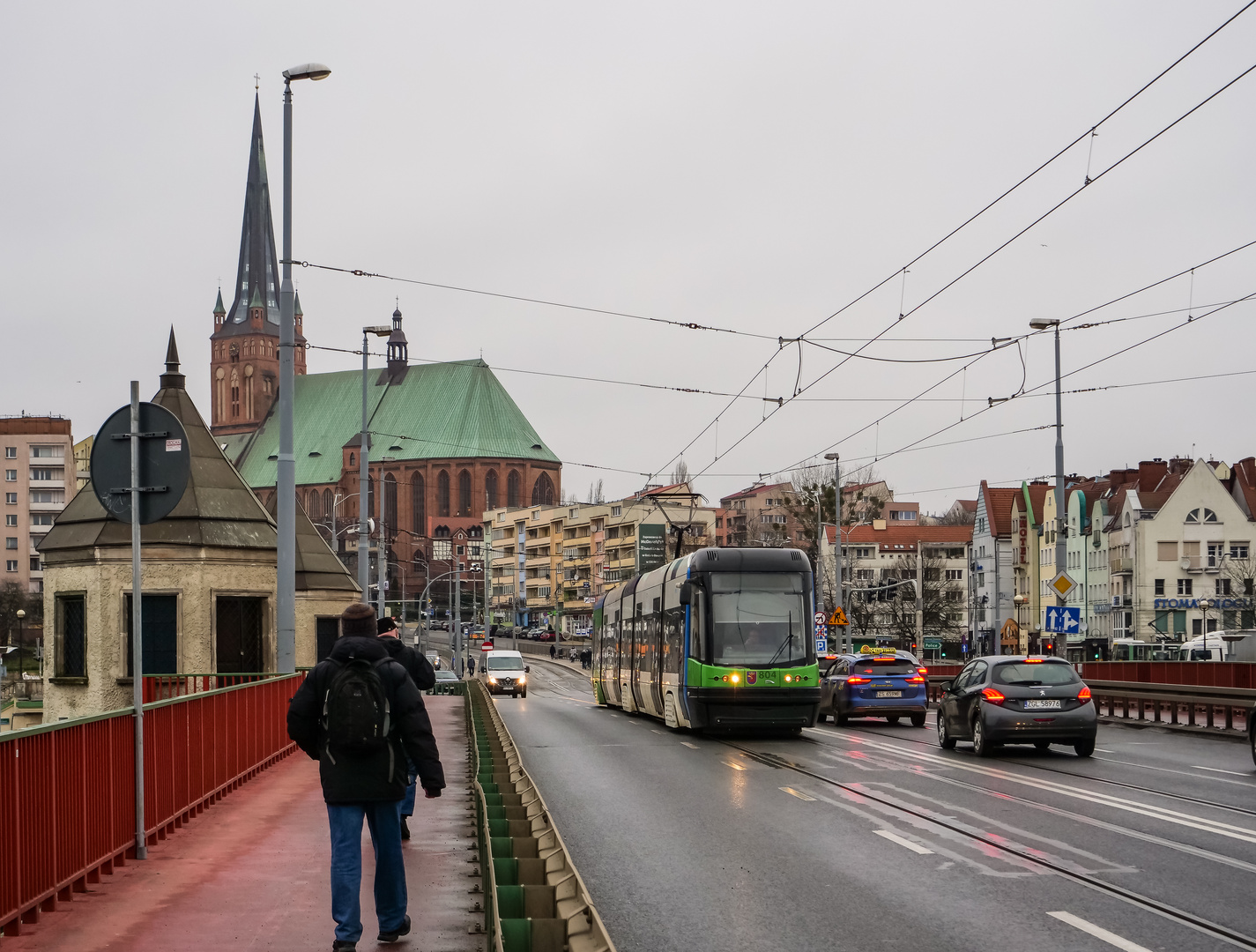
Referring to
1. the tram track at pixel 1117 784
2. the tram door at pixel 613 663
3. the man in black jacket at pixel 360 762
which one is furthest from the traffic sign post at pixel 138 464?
the tram door at pixel 613 663

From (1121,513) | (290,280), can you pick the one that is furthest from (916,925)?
(1121,513)

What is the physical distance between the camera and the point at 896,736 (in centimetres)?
2652

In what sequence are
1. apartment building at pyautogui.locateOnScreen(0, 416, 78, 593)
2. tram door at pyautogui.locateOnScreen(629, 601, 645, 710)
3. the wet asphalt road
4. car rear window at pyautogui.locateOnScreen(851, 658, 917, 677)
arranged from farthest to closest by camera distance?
apartment building at pyautogui.locateOnScreen(0, 416, 78, 593) → tram door at pyautogui.locateOnScreen(629, 601, 645, 710) → car rear window at pyautogui.locateOnScreen(851, 658, 917, 677) → the wet asphalt road

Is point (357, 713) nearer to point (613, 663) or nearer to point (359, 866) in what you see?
point (359, 866)

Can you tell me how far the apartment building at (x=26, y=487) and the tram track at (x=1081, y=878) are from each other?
133 metres

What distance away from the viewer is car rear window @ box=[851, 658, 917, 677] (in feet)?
99.9

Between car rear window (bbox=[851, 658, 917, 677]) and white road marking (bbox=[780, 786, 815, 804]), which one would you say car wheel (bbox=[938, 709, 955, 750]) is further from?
car rear window (bbox=[851, 658, 917, 677])

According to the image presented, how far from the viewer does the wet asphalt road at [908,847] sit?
Answer: 839 centimetres

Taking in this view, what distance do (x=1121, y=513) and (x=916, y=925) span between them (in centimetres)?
8674

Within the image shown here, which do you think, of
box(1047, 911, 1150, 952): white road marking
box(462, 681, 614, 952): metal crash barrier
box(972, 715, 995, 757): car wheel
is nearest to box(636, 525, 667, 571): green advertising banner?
box(972, 715, 995, 757): car wheel

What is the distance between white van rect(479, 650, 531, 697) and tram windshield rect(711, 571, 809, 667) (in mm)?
37168

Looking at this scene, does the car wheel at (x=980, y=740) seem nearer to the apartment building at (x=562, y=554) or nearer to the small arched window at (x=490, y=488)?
the apartment building at (x=562, y=554)

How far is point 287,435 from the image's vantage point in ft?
76.2

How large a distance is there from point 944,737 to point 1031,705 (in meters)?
2.25
